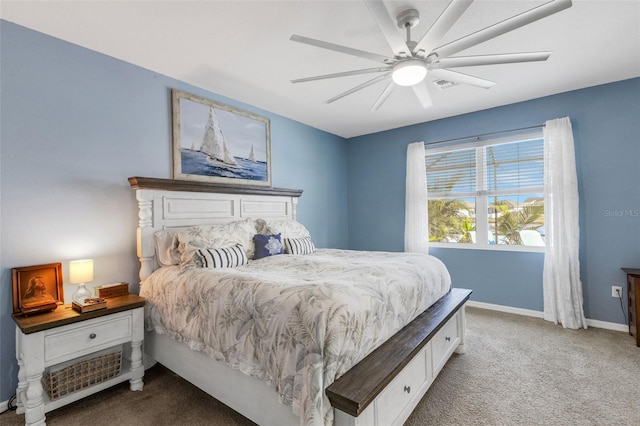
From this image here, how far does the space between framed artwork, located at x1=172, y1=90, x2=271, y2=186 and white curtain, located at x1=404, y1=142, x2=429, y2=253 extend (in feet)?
6.91

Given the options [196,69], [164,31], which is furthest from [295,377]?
[196,69]

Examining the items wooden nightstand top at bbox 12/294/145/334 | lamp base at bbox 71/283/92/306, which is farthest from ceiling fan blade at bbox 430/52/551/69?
lamp base at bbox 71/283/92/306

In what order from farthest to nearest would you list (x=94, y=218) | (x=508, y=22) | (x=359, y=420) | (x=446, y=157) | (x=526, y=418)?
(x=446, y=157), (x=94, y=218), (x=526, y=418), (x=508, y=22), (x=359, y=420)

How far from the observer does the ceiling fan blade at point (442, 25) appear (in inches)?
52.7

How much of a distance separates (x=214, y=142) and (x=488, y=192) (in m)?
3.51

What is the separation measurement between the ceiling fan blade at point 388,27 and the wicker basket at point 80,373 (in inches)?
110

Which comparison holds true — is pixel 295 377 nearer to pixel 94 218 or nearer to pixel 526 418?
pixel 526 418

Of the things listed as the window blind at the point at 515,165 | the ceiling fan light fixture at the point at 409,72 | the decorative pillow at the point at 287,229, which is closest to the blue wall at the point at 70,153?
the decorative pillow at the point at 287,229

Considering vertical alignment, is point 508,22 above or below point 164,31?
below

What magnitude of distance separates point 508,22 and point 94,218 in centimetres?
308

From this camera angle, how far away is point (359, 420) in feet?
4.21

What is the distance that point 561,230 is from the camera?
3.27 m

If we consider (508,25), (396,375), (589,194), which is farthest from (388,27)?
(589,194)

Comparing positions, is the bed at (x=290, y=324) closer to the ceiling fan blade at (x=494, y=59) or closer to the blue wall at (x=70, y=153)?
the blue wall at (x=70, y=153)
